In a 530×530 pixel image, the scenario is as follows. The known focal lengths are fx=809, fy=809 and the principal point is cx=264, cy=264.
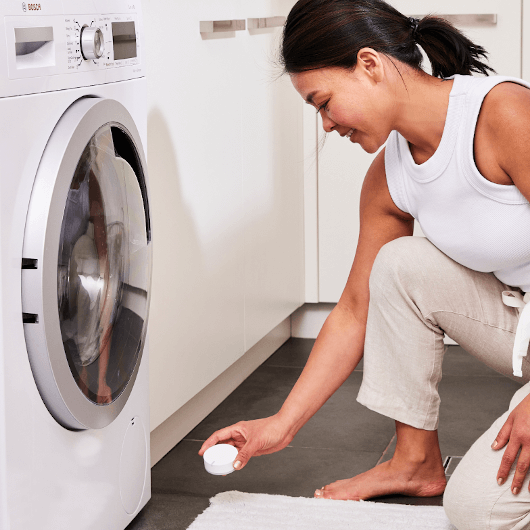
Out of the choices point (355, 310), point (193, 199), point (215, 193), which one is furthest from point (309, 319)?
point (355, 310)

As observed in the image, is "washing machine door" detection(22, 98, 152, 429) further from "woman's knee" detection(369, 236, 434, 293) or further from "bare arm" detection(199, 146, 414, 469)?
"woman's knee" detection(369, 236, 434, 293)

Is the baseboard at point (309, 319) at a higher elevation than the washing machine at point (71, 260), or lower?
lower

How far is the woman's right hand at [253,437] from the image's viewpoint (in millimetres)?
1209

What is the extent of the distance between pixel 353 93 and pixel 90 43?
15.1 inches

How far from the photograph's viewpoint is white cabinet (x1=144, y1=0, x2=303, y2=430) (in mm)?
1563

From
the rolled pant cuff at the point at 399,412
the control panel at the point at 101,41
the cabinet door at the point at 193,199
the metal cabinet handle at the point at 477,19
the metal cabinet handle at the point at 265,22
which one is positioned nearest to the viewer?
the control panel at the point at 101,41

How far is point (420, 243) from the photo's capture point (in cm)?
141

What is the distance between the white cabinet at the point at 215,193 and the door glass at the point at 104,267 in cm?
23

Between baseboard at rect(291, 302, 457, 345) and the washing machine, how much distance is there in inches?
51.2

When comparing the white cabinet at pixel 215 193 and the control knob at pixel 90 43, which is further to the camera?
the white cabinet at pixel 215 193

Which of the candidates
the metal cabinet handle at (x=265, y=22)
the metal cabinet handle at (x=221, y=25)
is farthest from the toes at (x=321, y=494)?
the metal cabinet handle at (x=265, y=22)

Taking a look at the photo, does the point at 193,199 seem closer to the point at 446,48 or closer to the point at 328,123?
the point at 328,123

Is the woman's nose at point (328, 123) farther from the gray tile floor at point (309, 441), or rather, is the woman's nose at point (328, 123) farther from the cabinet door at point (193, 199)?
the gray tile floor at point (309, 441)

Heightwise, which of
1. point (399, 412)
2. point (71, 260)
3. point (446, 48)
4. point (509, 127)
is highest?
point (446, 48)
